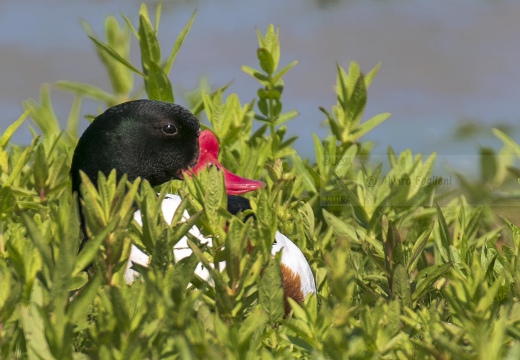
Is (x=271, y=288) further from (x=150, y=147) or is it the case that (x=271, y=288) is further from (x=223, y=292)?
(x=150, y=147)

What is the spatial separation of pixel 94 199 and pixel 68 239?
0.24m

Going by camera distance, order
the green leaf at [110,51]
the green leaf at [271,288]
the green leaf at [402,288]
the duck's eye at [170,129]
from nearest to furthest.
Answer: the green leaf at [271,288] < the green leaf at [402,288] < the green leaf at [110,51] < the duck's eye at [170,129]

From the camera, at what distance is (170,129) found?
3838mm

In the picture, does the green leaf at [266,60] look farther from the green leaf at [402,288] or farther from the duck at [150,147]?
the green leaf at [402,288]

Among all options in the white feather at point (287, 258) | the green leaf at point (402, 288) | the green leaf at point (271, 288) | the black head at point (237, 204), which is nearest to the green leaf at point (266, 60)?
the black head at point (237, 204)

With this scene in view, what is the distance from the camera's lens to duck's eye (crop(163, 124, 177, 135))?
383cm

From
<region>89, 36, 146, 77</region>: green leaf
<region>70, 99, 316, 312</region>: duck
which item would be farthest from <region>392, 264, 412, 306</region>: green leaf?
<region>89, 36, 146, 77</region>: green leaf

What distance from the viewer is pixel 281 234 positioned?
301cm

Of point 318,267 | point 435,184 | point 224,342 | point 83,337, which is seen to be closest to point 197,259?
point 224,342

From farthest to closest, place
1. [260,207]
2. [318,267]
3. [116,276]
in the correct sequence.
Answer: [318,267] < [260,207] < [116,276]

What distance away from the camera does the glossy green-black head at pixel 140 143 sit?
3.55m

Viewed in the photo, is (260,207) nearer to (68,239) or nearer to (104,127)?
(68,239)

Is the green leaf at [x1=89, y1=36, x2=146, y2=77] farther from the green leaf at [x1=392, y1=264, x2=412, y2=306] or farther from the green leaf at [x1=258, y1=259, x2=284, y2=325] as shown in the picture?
the green leaf at [x1=258, y1=259, x2=284, y2=325]

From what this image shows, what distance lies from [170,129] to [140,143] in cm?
16
